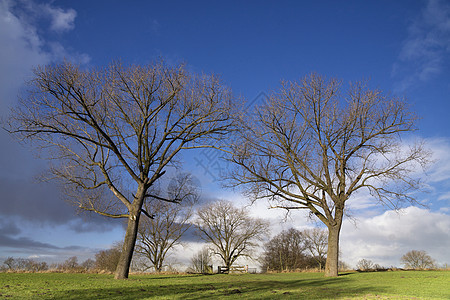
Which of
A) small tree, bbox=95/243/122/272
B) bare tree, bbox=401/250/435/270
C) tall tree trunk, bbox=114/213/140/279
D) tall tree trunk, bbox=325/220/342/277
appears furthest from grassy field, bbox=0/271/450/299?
bare tree, bbox=401/250/435/270

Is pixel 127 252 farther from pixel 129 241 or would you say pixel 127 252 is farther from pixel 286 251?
pixel 286 251

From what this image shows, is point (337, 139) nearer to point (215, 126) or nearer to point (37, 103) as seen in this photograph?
point (215, 126)

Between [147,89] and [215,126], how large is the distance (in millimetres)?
4145

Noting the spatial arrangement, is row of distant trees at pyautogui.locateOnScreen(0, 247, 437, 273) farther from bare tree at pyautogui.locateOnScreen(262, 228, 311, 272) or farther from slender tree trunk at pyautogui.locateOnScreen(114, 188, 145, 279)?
slender tree trunk at pyautogui.locateOnScreen(114, 188, 145, 279)

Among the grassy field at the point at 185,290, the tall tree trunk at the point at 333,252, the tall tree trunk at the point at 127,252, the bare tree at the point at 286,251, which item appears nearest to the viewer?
the grassy field at the point at 185,290

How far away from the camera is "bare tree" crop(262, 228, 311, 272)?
168 ft

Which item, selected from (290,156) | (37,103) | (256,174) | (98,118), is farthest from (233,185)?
(37,103)

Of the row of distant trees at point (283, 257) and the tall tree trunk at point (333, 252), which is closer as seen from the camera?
the tall tree trunk at point (333, 252)

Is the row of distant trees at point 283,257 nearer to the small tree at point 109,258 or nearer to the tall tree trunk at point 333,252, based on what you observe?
the small tree at point 109,258

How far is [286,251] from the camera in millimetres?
53375

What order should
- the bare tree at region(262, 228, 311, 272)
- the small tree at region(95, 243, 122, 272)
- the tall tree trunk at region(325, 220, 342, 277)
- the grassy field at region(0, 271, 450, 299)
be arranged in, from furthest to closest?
1. the bare tree at region(262, 228, 311, 272)
2. the small tree at region(95, 243, 122, 272)
3. the tall tree trunk at region(325, 220, 342, 277)
4. the grassy field at region(0, 271, 450, 299)

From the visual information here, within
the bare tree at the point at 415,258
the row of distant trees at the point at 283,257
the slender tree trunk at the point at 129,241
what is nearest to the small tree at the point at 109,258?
the row of distant trees at the point at 283,257

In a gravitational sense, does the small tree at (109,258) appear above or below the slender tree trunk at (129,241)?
below

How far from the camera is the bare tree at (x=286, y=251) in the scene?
51.2m
